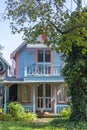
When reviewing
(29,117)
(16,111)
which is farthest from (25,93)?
(29,117)

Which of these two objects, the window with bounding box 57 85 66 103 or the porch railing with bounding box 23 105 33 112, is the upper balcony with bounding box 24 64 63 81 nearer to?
the window with bounding box 57 85 66 103

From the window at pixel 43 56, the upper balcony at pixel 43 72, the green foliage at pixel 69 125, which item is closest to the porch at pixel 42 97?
the upper balcony at pixel 43 72

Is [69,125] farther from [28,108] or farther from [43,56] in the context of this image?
[43,56]

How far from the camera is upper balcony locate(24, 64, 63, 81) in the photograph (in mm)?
29875

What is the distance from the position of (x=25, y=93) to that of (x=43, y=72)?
2960mm

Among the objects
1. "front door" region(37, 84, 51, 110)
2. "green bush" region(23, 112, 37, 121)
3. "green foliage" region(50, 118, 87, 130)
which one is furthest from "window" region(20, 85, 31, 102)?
"green foliage" region(50, 118, 87, 130)

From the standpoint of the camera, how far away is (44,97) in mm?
31344

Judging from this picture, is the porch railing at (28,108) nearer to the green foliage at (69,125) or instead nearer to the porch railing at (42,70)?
the porch railing at (42,70)

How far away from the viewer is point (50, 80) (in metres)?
29.9

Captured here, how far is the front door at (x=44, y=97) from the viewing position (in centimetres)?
3103

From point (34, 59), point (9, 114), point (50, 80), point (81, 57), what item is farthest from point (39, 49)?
point (81, 57)

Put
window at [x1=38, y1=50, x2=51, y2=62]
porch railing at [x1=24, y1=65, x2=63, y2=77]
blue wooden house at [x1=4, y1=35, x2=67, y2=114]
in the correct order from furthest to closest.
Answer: window at [x1=38, y1=50, x2=51, y2=62]
porch railing at [x1=24, y1=65, x2=63, y2=77]
blue wooden house at [x1=4, y1=35, x2=67, y2=114]

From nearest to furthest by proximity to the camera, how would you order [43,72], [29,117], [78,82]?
[78,82], [29,117], [43,72]

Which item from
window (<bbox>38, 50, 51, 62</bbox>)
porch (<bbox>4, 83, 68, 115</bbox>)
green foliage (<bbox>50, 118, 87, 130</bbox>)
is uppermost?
window (<bbox>38, 50, 51, 62</bbox>)
